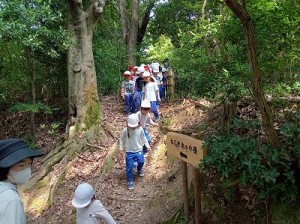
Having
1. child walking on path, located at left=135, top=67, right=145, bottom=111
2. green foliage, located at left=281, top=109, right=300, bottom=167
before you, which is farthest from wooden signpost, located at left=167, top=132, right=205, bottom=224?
child walking on path, located at left=135, top=67, right=145, bottom=111

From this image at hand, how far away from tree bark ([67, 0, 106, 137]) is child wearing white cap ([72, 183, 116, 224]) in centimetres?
483

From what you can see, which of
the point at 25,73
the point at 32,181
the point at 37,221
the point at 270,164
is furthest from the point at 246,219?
the point at 25,73

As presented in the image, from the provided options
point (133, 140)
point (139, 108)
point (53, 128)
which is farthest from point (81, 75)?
point (133, 140)

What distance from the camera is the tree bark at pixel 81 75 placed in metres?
8.55

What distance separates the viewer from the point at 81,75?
8.76m

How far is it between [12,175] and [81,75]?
6.61 m

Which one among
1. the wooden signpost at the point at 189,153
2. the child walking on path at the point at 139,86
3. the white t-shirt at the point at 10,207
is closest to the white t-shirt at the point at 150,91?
the child walking on path at the point at 139,86

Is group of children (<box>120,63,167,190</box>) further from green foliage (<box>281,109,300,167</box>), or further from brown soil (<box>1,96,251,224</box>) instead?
green foliage (<box>281,109,300,167</box>)

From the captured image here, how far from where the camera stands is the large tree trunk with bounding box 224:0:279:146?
124 inches

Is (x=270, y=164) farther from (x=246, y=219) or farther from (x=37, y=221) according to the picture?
(x=37, y=221)

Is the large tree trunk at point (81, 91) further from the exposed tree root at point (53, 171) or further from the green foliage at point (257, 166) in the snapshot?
the green foliage at point (257, 166)

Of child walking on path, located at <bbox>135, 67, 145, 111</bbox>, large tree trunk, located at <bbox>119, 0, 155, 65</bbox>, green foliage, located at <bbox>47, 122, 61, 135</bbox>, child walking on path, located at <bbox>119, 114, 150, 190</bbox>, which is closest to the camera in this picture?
child walking on path, located at <bbox>119, 114, 150, 190</bbox>

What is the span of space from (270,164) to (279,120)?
46.2 inches

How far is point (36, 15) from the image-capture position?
23.8 feet
